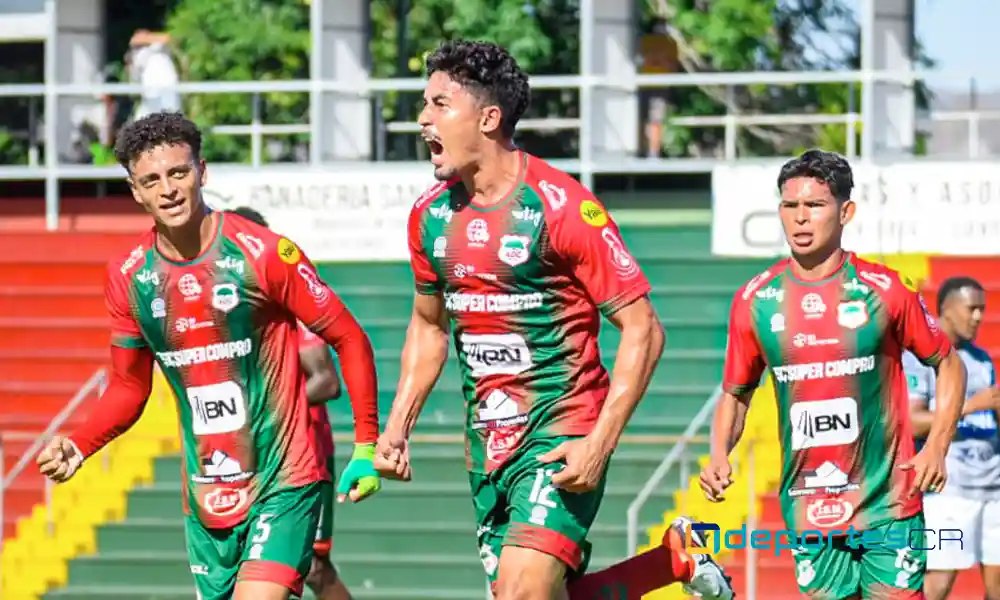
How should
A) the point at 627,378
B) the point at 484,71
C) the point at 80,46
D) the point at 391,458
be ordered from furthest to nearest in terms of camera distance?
the point at 80,46, the point at 391,458, the point at 484,71, the point at 627,378

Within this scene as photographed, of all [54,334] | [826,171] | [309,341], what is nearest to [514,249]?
[826,171]

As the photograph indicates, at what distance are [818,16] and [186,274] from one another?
48.9ft

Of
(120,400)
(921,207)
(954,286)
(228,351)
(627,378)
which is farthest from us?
(921,207)

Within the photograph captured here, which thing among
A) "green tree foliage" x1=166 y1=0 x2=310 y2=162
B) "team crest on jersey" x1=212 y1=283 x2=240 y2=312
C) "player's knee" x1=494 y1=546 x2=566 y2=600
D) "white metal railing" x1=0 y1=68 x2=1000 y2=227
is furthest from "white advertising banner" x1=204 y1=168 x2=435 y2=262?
"player's knee" x1=494 y1=546 x2=566 y2=600

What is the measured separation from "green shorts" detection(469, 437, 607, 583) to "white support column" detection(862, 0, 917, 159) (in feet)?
28.9

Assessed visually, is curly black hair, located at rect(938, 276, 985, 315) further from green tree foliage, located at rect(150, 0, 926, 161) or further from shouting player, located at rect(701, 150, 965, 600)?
green tree foliage, located at rect(150, 0, 926, 161)

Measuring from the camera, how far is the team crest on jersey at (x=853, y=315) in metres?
8.37

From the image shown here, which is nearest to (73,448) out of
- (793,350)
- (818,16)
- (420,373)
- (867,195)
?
(420,373)

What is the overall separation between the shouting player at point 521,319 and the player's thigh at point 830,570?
1.41 metres

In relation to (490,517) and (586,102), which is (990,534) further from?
(586,102)

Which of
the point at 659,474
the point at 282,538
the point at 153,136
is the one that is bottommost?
the point at 659,474

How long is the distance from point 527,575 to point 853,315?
2.08m

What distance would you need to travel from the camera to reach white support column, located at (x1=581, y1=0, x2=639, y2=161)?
17078mm

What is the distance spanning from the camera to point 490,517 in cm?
748
